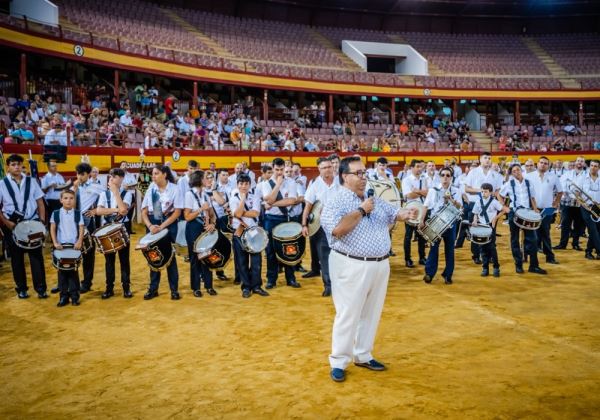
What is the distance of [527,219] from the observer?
8133 millimetres

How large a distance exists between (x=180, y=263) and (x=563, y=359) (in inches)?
284

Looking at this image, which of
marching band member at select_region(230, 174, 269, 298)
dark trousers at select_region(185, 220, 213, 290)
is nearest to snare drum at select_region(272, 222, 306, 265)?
marching band member at select_region(230, 174, 269, 298)

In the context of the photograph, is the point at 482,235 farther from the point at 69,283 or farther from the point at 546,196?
the point at 69,283

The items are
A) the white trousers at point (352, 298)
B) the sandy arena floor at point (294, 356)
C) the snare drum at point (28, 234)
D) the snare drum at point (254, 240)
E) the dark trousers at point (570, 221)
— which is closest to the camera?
the sandy arena floor at point (294, 356)

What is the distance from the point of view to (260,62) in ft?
96.2

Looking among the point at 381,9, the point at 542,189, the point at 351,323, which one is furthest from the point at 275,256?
the point at 381,9

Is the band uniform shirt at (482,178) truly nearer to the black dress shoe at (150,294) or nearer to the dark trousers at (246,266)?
the dark trousers at (246,266)

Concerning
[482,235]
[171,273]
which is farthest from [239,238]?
[482,235]

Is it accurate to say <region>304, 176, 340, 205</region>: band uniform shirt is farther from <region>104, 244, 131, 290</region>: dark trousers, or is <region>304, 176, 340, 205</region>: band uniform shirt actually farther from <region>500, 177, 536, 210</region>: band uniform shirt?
<region>500, 177, 536, 210</region>: band uniform shirt

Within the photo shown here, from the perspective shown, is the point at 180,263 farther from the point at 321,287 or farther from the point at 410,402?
the point at 410,402

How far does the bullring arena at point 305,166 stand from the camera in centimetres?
405

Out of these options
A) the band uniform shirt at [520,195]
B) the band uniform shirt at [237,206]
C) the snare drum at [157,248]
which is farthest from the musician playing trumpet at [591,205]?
the snare drum at [157,248]

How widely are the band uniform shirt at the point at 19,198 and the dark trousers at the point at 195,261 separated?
2.26 m

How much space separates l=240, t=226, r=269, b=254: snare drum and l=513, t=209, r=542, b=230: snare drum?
4.31 meters
